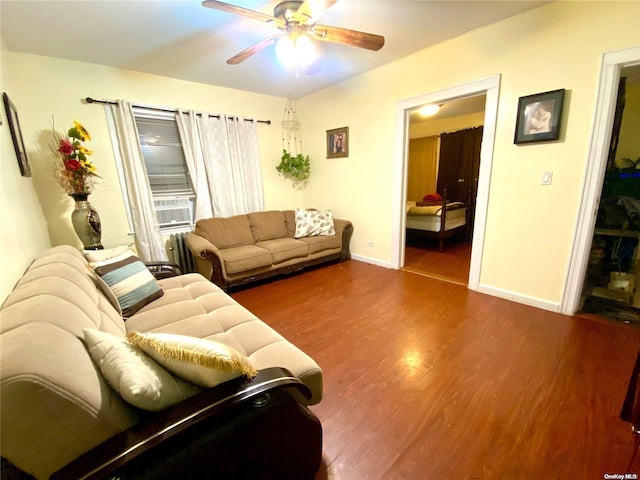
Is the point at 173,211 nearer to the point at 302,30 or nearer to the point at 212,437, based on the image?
the point at 302,30

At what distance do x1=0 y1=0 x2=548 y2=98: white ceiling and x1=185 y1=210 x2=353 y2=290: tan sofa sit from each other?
5.83ft

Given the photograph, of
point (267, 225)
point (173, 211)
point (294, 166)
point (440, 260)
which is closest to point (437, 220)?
point (440, 260)

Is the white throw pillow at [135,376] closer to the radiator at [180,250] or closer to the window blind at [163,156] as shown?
the radiator at [180,250]

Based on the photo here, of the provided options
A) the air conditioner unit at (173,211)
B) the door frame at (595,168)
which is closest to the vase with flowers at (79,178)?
the air conditioner unit at (173,211)

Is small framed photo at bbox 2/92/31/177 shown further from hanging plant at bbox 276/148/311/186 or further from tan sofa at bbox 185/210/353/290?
hanging plant at bbox 276/148/311/186

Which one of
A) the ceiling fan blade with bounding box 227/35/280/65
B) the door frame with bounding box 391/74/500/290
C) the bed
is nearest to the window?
the ceiling fan blade with bounding box 227/35/280/65

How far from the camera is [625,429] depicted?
1282 mm

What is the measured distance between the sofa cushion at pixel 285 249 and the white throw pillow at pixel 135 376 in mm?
2343

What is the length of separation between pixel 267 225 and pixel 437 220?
2.68 meters

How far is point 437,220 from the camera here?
4312 millimetres

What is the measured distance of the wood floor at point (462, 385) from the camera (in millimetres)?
1184

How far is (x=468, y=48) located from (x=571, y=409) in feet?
9.50

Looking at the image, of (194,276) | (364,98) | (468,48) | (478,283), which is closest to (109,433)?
(194,276)

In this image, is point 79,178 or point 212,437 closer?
point 212,437
